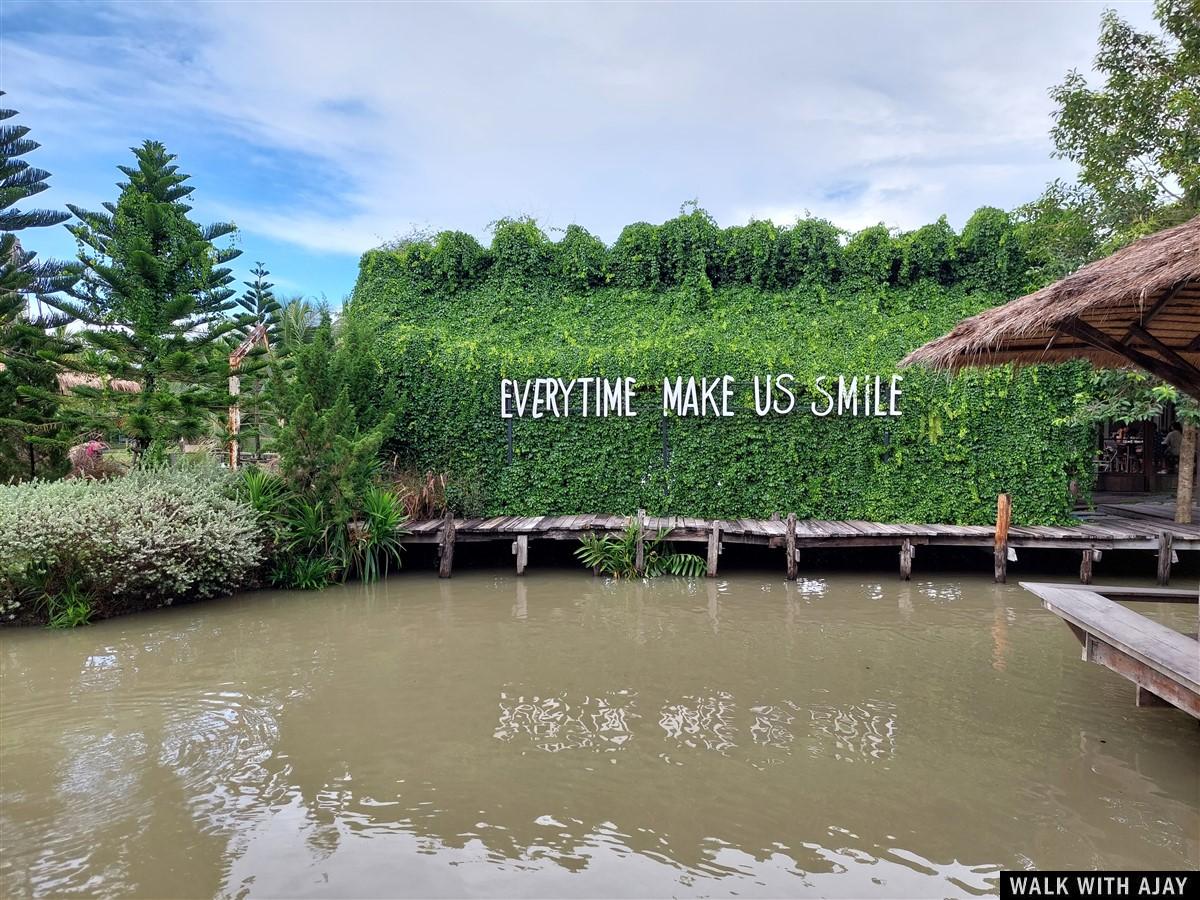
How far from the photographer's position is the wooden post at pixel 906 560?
9.61 meters

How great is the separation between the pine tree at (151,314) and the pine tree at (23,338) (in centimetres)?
71

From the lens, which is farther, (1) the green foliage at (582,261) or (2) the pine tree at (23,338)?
(1) the green foliage at (582,261)

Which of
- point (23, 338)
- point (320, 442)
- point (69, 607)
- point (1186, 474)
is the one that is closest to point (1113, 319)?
point (1186, 474)

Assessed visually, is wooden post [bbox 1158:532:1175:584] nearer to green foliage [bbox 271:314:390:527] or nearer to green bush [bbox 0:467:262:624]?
green foliage [bbox 271:314:390:527]

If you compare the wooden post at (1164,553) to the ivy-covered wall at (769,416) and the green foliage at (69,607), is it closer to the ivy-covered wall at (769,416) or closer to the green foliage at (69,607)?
the ivy-covered wall at (769,416)

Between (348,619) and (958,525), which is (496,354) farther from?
(958,525)

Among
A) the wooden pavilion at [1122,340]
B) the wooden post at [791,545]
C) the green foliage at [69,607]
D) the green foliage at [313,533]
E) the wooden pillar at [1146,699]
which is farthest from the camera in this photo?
the wooden post at [791,545]

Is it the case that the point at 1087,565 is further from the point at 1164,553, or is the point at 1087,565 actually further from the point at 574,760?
the point at 574,760

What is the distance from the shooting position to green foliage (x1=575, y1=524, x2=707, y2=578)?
32.2 feet

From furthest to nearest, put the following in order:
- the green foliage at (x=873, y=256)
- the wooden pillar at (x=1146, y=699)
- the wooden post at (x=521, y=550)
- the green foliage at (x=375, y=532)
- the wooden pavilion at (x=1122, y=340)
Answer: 1. the green foliage at (x=873, y=256)
2. the wooden post at (x=521, y=550)
3. the green foliage at (x=375, y=532)
4. the wooden pillar at (x=1146, y=699)
5. the wooden pavilion at (x=1122, y=340)

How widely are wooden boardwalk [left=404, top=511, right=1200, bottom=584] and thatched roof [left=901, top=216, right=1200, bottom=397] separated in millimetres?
4113

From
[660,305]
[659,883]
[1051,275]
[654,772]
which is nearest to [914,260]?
[1051,275]

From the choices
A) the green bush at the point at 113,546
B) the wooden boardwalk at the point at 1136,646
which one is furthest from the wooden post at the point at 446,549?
Answer: the wooden boardwalk at the point at 1136,646

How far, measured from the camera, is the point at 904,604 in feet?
27.5
